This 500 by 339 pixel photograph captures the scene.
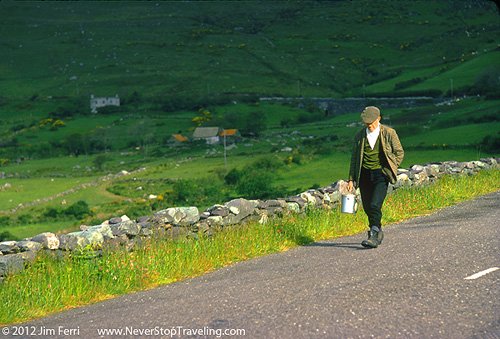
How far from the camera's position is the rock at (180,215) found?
51.3ft

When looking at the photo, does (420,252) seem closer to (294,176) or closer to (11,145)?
(294,176)

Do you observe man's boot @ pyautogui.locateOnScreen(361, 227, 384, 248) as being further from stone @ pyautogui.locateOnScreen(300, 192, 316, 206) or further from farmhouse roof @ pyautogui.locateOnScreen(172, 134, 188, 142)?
farmhouse roof @ pyautogui.locateOnScreen(172, 134, 188, 142)

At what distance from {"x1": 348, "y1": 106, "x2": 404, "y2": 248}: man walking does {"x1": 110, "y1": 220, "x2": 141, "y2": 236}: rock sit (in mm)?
3550

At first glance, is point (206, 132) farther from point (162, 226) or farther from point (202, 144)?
point (162, 226)

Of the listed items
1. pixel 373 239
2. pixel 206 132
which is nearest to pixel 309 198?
pixel 373 239

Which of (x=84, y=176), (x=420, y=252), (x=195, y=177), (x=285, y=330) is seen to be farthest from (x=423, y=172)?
(x=84, y=176)

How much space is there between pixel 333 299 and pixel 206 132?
143 meters

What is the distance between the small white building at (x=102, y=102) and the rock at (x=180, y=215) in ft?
575

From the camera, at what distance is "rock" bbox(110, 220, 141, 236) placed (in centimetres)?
1462

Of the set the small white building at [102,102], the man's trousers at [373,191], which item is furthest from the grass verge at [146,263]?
the small white building at [102,102]

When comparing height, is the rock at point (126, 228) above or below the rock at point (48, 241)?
below

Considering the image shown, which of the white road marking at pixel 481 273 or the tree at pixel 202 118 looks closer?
the white road marking at pixel 481 273

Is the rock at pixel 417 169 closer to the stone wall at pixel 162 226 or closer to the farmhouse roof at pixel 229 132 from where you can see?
Answer: the stone wall at pixel 162 226

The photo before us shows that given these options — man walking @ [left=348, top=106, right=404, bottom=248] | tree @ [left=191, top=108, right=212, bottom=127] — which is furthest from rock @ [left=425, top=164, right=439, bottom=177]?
tree @ [left=191, top=108, right=212, bottom=127]
